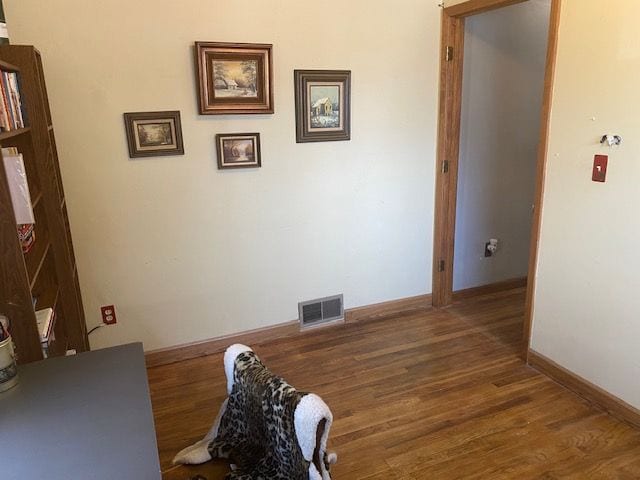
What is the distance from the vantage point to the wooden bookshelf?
1.49 meters

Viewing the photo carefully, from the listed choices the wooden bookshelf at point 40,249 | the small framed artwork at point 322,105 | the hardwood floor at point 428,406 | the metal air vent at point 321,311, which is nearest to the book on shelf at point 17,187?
the wooden bookshelf at point 40,249

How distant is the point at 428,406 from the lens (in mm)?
2424

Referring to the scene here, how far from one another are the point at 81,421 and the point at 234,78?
6.37 ft

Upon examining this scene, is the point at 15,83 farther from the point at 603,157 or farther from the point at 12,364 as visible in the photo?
the point at 603,157

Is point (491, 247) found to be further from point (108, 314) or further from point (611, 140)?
point (108, 314)

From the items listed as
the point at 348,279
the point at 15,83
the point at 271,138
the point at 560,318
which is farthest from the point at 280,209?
the point at 560,318

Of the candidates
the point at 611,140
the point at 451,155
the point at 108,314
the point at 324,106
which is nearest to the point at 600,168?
the point at 611,140

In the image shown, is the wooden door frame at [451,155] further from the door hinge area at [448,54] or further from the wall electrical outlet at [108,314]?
the wall electrical outlet at [108,314]

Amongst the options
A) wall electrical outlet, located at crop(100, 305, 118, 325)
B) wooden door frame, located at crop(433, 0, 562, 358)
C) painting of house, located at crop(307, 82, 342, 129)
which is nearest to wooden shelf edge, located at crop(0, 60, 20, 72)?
wall electrical outlet, located at crop(100, 305, 118, 325)

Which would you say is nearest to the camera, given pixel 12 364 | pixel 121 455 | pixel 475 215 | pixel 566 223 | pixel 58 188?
pixel 121 455

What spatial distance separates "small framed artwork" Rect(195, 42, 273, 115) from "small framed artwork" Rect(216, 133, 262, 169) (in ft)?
0.45

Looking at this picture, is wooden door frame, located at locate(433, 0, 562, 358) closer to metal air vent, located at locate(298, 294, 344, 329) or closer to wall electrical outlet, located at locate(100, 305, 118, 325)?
metal air vent, located at locate(298, 294, 344, 329)

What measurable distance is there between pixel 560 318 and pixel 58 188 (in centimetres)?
262

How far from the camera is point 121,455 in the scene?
1.11m
